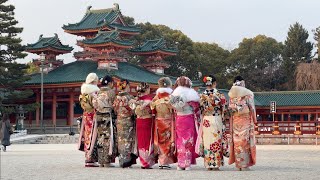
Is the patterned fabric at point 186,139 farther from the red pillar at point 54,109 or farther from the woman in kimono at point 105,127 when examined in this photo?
the red pillar at point 54,109

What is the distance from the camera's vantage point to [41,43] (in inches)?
1986

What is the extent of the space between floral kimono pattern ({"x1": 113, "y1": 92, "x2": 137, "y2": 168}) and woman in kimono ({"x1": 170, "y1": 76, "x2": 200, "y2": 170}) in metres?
1.06

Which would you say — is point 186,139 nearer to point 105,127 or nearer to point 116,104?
point 116,104

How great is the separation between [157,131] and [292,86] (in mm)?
58965

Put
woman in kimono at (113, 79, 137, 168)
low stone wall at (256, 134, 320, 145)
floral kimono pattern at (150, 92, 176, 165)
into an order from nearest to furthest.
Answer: floral kimono pattern at (150, 92, 176, 165) < woman in kimono at (113, 79, 137, 168) < low stone wall at (256, 134, 320, 145)

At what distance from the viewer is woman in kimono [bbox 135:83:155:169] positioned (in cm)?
1277

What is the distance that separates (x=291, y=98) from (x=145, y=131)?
42680mm

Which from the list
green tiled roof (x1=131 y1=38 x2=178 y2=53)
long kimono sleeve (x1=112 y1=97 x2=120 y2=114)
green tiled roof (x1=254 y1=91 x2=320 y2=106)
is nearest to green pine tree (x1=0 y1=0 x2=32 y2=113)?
green tiled roof (x1=131 y1=38 x2=178 y2=53)

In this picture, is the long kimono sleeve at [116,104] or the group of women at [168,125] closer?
the group of women at [168,125]

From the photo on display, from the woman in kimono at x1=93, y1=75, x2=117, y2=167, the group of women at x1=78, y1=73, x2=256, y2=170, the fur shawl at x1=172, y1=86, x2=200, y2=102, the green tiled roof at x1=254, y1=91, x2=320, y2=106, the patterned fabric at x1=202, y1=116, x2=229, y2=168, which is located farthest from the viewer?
the green tiled roof at x1=254, y1=91, x2=320, y2=106

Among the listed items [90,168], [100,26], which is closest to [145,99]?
[90,168]

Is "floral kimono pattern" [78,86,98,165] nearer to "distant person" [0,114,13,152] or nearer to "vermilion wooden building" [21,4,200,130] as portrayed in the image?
"distant person" [0,114,13,152]

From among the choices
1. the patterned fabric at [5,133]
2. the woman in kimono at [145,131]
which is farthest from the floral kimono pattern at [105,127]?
the patterned fabric at [5,133]

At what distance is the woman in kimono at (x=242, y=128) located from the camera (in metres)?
12.2
